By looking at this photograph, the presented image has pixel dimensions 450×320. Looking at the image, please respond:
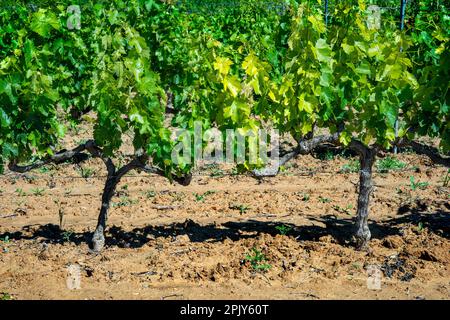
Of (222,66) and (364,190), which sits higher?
(222,66)

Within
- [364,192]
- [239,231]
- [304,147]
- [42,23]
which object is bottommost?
[239,231]

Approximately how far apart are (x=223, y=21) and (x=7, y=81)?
7913 millimetres

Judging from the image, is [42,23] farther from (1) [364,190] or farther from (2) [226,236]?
(1) [364,190]

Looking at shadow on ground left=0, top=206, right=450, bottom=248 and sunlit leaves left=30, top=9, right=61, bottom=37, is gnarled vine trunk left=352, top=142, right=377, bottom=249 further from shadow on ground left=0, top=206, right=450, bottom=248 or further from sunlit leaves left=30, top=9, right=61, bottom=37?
sunlit leaves left=30, top=9, right=61, bottom=37

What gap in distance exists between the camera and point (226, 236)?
5.52 m

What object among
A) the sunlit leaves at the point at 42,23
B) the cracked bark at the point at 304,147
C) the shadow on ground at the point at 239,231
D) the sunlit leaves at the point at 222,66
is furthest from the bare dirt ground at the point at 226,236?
the sunlit leaves at the point at 42,23

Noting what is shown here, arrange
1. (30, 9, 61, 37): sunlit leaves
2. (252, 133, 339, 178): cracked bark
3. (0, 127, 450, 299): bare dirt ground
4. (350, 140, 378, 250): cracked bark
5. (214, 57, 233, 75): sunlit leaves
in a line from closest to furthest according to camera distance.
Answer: (214, 57, 233, 75): sunlit leaves < (30, 9, 61, 37): sunlit leaves < (0, 127, 450, 299): bare dirt ground < (252, 133, 339, 178): cracked bark < (350, 140, 378, 250): cracked bark

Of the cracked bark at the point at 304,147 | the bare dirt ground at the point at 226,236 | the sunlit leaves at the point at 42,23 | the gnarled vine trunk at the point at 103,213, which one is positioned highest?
the sunlit leaves at the point at 42,23

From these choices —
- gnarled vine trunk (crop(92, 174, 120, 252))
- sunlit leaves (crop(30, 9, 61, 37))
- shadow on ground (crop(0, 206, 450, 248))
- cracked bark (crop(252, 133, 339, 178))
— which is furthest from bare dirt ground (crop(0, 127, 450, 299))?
sunlit leaves (crop(30, 9, 61, 37))

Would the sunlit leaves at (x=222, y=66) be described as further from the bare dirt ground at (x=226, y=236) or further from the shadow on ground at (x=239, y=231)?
the shadow on ground at (x=239, y=231)

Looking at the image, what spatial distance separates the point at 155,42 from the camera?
5184 mm

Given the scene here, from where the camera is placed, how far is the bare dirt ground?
4.64 meters

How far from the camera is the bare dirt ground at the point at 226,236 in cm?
464

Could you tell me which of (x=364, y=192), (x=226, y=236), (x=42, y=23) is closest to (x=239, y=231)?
(x=226, y=236)
